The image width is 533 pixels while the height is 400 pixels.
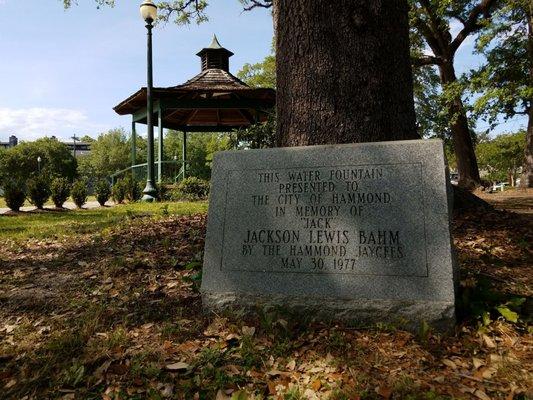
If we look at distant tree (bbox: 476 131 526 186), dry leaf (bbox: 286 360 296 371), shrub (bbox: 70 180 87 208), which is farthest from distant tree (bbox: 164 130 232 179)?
distant tree (bbox: 476 131 526 186)

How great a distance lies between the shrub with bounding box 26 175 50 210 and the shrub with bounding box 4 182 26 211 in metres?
0.29

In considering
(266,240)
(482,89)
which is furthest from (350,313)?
(482,89)

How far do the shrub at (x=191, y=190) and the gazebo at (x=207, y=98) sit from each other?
1.11 m

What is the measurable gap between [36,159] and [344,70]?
2920 inches

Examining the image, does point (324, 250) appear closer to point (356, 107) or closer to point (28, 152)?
point (356, 107)

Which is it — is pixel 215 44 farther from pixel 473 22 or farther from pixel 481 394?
pixel 481 394

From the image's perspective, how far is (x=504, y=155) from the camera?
177 ft

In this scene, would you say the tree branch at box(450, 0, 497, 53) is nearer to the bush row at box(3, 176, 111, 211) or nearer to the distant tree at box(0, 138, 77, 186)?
the bush row at box(3, 176, 111, 211)

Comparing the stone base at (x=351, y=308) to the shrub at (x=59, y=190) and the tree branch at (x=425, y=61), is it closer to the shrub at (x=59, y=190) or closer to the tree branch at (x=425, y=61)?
the shrub at (x=59, y=190)

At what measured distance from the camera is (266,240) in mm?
3641

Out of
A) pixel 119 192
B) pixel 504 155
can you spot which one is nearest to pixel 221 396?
pixel 119 192

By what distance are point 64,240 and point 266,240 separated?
4766 millimetres

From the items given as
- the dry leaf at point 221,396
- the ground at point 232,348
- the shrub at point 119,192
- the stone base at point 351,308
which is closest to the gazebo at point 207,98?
the shrub at point 119,192

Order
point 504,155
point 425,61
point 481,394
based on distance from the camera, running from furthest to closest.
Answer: point 504,155
point 425,61
point 481,394
